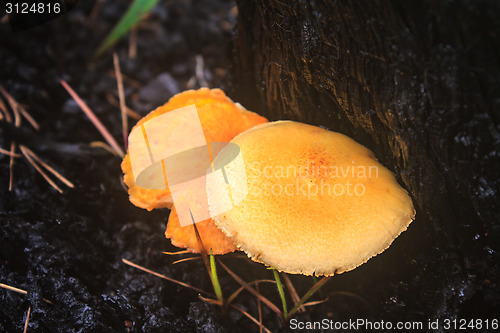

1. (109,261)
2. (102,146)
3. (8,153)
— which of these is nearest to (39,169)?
(8,153)

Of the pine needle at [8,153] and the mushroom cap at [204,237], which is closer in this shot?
the mushroom cap at [204,237]

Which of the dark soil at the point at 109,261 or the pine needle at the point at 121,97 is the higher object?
the pine needle at the point at 121,97

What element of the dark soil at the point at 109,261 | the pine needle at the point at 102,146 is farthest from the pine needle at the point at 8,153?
the pine needle at the point at 102,146

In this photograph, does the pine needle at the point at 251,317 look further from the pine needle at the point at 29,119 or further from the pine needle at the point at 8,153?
the pine needle at the point at 29,119

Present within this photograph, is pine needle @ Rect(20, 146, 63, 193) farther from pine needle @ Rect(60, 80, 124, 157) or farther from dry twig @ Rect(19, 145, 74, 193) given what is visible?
pine needle @ Rect(60, 80, 124, 157)

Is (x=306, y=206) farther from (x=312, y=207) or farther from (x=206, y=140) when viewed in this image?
(x=206, y=140)
